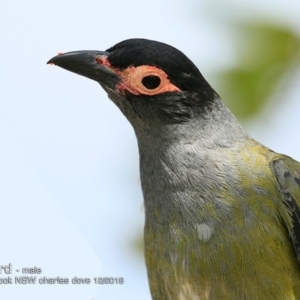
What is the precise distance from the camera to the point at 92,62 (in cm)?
597

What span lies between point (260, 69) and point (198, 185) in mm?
930

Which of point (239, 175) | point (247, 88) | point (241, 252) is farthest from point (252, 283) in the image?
point (247, 88)

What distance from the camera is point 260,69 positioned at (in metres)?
5.95

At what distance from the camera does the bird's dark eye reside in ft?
19.3

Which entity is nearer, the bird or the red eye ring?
the bird

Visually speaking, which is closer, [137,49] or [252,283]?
[252,283]

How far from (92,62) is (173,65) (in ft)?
1.87

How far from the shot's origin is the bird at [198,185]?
5.52 m

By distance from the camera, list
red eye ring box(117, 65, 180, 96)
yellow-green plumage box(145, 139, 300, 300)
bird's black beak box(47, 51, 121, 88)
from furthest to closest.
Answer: bird's black beak box(47, 51, 121, 88)
red eye ring box(117, 65, 180, 96)
yellow-green plumage box(145, 139, 300, 300)

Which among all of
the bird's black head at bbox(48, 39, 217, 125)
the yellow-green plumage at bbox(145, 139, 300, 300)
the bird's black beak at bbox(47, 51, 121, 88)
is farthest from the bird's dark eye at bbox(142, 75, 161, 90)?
the yellow-green plumage at bbox(145, 139, 300, 300)

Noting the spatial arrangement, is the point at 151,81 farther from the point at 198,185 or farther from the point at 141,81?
the point at 198,185

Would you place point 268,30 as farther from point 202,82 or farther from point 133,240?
point 133,240

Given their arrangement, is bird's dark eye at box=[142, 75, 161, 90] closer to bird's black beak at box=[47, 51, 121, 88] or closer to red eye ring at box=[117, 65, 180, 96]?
red eye ring at box=[117, 65, 180, 96]

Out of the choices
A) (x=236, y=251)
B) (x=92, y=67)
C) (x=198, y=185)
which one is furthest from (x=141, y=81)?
(x=236, y=251)
